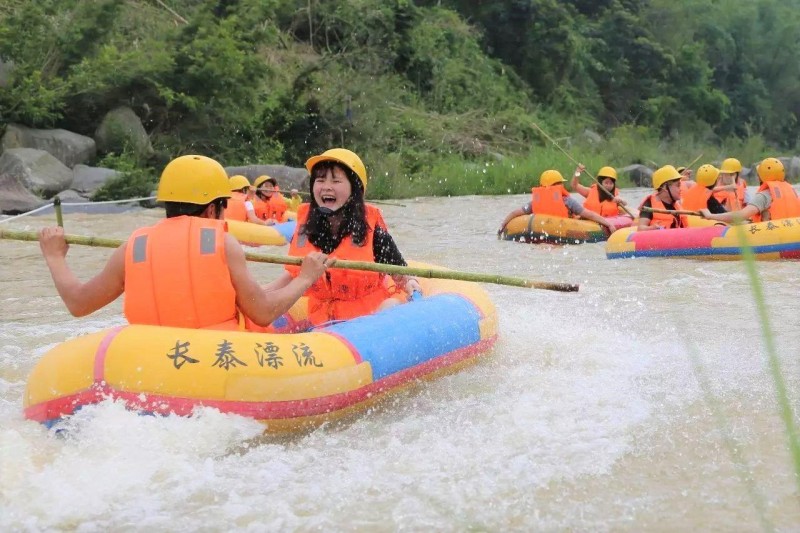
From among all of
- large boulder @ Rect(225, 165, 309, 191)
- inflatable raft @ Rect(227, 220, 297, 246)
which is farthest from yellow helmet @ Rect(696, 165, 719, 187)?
large boulder @ Rect(225, 165, 309, 191)

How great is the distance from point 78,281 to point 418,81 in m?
25.0

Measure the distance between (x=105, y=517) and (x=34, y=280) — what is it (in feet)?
19.8

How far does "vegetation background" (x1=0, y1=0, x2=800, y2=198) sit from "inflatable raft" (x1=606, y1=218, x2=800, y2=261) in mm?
9979

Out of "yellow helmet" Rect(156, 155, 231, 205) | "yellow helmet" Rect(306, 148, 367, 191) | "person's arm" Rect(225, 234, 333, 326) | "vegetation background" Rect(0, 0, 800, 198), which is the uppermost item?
"vegetation background" Rect(0, 0, 800, 198)

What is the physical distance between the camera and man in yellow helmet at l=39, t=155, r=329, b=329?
154 inches

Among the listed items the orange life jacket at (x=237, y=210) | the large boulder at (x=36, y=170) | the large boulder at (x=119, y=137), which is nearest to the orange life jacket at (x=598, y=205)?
the orange life jacket at (x=237, y=210)

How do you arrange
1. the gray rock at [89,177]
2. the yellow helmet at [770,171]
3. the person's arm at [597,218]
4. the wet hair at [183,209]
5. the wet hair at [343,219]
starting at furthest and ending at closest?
the gray rock at [89,177] < the person's arm at [597,218] < the yellow helmet at [770,171] < the wet hair at [343,219] < the wet hair at [183,209]

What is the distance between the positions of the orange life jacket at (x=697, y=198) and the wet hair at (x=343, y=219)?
6.24m

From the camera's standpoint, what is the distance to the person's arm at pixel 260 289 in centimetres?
399

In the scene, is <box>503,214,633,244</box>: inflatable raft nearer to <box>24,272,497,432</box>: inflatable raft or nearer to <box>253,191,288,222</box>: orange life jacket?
<box>253,191,288,222</box>: orange life jacket

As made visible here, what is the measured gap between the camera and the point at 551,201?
11.8 metres

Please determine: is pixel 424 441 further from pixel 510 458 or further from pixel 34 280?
pixel 34 280

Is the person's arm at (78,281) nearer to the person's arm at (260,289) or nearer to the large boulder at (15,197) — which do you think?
the person's arm at (260,289)

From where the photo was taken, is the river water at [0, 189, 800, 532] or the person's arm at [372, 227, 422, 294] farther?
the person's arm at [372, 227, 422, 294]
